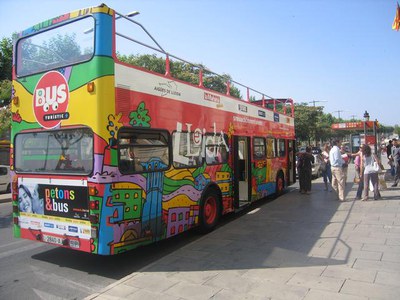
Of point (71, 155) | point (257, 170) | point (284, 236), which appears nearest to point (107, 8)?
point (71, 155)

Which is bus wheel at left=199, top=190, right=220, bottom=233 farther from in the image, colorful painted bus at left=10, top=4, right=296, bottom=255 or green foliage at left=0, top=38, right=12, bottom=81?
green foliage at left=0, top=38, right=12, bottom=81

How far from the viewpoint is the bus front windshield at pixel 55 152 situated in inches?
194

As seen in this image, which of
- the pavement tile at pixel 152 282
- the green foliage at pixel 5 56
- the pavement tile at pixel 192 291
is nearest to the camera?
the pavement tile at pixel 192 291

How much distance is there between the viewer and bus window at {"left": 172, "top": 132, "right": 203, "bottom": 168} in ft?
20.5

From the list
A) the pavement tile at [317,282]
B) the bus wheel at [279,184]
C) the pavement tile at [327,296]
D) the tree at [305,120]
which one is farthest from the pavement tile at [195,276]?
the tree at [305,120]

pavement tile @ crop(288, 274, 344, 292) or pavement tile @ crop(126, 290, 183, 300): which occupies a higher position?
pavement tile @ crop(288, 274, 344, 292)

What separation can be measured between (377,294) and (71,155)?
4451 millimetres

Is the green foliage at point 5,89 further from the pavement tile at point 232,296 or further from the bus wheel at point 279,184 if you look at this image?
the pavement tile at point 232,296

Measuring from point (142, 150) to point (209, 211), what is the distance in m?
2.80

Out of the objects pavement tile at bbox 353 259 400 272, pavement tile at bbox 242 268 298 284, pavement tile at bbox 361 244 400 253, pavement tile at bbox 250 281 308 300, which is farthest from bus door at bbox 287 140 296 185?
pavement tile at bbox 250 281 308 300

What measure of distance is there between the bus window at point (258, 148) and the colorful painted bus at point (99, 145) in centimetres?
323

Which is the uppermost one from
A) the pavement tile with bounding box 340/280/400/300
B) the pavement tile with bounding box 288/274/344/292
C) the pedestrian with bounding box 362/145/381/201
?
the pedestrian with bounding box 362/145/381/201

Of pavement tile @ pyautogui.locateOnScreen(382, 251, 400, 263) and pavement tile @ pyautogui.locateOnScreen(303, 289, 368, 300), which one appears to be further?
pavement tile @ pyautogui.locateOnScreen(382, 251, 400, 263)

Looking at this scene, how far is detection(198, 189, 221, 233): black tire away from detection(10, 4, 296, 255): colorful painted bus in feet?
0.17
